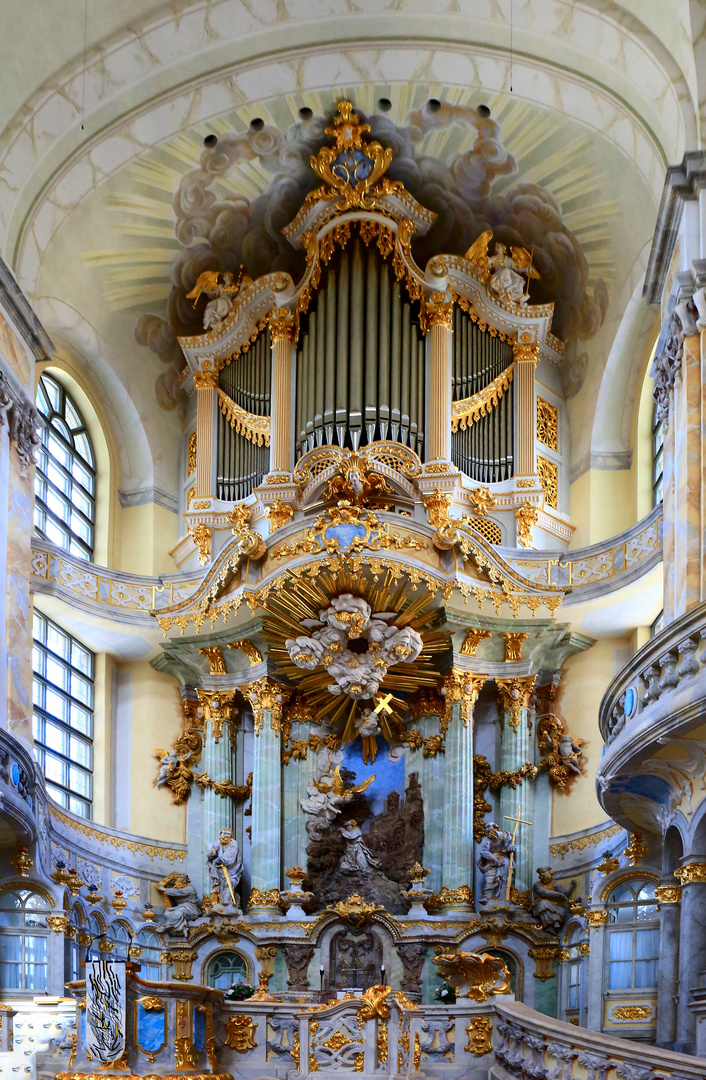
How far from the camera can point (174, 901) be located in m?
23.5

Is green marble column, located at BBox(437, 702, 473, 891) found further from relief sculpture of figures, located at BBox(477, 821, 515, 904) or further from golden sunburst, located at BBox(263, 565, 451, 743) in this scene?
golden sunburst, located at BBox(263, 565, 451, 743)

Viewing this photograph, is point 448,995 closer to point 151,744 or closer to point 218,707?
point 218,707

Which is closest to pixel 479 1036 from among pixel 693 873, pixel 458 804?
pixel 693 873

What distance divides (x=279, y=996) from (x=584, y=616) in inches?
281

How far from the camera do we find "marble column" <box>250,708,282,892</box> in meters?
23.1

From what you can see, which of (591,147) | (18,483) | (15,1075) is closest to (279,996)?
(15,1075)

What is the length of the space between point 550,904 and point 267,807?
4450mm

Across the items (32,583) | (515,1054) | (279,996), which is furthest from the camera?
(32,583)

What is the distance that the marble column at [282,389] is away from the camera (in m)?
24.5

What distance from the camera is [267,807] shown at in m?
23.4

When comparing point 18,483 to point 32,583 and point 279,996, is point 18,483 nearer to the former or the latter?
point 32,583

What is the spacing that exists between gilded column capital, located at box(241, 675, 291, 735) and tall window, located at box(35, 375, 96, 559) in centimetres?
378

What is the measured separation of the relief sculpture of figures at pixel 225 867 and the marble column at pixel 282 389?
576cm

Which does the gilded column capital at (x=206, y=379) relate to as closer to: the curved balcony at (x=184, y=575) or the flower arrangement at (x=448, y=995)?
the curved balcony at (x=184, y=575)
